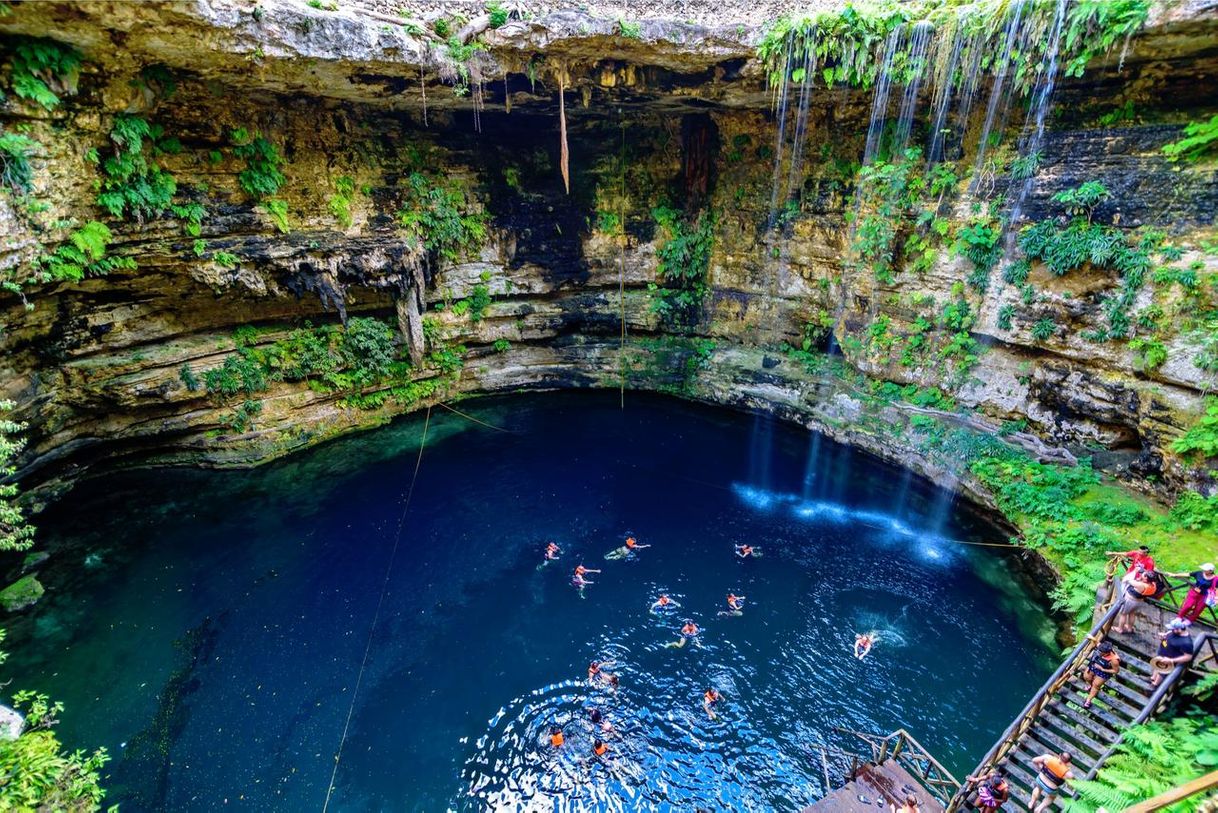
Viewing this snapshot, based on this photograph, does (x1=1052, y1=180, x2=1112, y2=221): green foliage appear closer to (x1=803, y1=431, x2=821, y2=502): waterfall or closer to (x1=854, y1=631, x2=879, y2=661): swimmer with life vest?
(x1=803, y1=431, x2=821, y2=502): waterfall

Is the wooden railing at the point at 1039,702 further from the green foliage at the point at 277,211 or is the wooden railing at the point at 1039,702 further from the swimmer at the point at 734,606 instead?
A: the green foliage at the point at 277,211

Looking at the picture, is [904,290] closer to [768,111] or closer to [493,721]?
[768,111]

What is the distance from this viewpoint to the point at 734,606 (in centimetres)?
1202

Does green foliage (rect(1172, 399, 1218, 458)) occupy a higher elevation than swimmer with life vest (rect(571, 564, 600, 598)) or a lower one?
higher

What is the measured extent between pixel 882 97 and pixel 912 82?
805 mm

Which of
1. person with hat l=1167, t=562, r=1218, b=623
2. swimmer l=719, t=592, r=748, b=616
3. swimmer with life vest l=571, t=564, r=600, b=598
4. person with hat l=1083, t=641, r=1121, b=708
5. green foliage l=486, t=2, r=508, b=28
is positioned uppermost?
green foliage l=486, t=2, r=508, b=28

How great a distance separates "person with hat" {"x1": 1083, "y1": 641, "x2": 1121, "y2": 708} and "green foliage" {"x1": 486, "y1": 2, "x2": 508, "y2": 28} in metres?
16.2

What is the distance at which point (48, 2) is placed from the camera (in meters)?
8.65

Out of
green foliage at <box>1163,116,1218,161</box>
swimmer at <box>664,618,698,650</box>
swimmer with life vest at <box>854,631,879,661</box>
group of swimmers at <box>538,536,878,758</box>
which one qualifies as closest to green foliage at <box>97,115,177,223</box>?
group of swimmers at <box>538,536,878,758</box>

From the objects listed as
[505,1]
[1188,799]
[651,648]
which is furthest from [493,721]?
[505,1]

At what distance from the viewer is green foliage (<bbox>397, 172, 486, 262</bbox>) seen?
1733 centimetres

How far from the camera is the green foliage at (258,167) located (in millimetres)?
13888

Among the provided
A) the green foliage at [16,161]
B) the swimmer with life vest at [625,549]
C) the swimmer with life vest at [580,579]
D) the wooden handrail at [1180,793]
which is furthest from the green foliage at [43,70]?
the wooden handrail at [1180,793]

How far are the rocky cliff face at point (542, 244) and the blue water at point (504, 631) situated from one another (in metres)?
2.71
